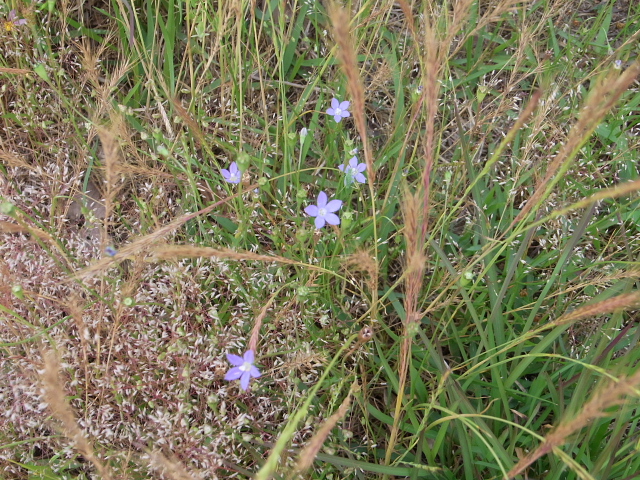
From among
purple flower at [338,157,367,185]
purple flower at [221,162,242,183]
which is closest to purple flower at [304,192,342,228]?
purple flower at [338,157,367,185]

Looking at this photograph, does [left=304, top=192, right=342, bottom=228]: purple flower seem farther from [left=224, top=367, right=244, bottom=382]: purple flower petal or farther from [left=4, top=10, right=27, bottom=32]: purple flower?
[left=4, top=10, right=27, bottom=32]: purple flower

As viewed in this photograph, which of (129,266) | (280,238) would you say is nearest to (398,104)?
(280,238)

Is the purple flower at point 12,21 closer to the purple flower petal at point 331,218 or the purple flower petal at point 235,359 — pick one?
the purple flower petal at point 331,218

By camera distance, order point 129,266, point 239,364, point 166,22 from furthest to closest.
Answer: point 166,22 → point 129,266 → point 239,364

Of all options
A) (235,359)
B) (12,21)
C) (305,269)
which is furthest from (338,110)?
(12,21)

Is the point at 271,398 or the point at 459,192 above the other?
the point at 459,192

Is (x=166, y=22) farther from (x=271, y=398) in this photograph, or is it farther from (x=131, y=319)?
(x=271, y=398)

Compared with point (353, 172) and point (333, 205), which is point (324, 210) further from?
point (353, 172)
